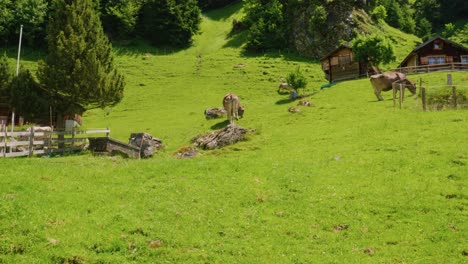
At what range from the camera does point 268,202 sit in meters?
17.7

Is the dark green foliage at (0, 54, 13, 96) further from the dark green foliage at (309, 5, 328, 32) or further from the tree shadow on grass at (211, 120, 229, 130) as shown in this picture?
the dark green foliage at (309, 5, 328, 32)

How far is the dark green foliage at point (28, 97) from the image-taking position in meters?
40.7

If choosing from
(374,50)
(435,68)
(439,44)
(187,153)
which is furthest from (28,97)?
(439,44)

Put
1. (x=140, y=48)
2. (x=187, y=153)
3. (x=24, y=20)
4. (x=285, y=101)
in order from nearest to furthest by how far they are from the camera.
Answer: (x=187, y=153)
(x=285, y=101)
(x=24, y=20)
(x=140, y=48)

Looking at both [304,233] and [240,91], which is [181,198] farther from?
[240,91]

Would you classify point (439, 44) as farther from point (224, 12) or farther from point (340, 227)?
point (224, 12)

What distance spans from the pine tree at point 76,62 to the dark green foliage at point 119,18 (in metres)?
66.1

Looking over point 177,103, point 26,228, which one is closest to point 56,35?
point 177,103

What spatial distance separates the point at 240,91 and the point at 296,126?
3257 cm

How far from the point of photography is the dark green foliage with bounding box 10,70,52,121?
133ft

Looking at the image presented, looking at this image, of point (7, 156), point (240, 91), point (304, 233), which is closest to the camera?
point (304, 233)

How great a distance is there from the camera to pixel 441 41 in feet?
214

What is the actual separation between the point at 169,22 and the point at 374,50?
5726cm

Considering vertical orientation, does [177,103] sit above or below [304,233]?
above
